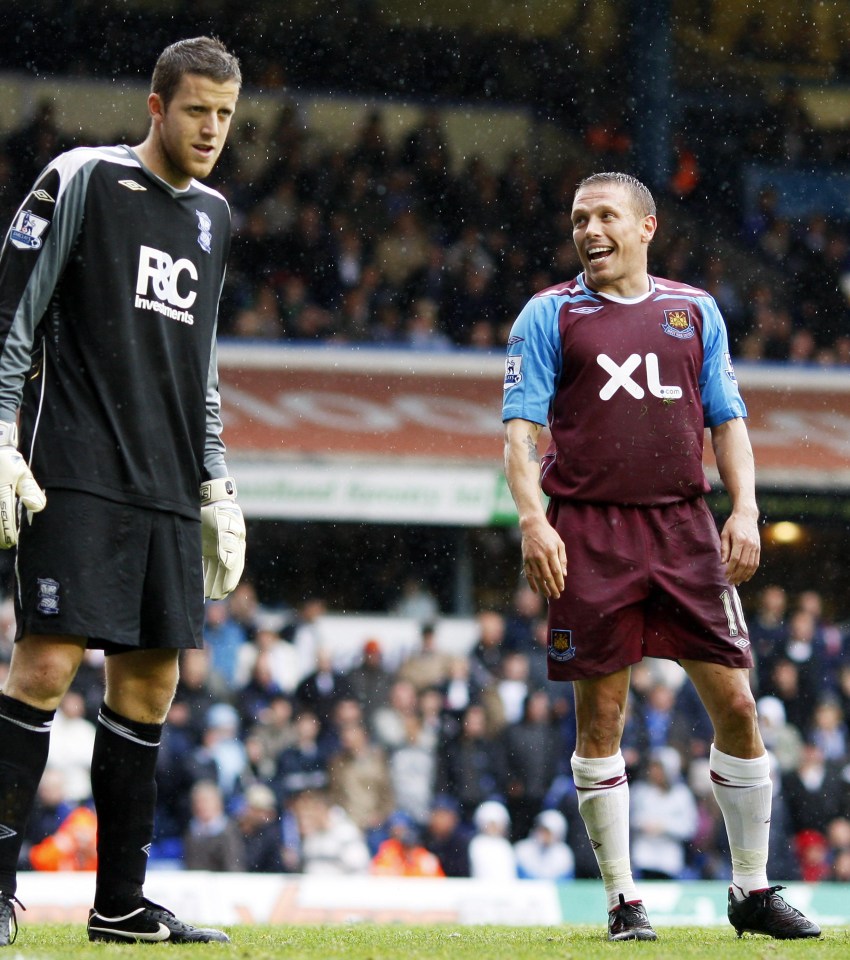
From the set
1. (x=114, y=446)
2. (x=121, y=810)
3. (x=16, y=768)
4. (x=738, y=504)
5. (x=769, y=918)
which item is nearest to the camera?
(x=16, y=768)

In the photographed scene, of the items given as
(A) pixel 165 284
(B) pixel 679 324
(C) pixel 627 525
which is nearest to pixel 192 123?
(A) pixel 165 284

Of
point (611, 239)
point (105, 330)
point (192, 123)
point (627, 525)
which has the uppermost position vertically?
point (192, 123)

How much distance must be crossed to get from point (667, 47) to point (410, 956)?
17027 mm

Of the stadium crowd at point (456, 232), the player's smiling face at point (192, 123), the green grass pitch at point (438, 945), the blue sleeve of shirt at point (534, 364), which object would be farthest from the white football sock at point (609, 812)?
the stadium crowd at point (456, 232)

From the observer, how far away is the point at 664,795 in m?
12.6

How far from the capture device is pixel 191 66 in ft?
13.9

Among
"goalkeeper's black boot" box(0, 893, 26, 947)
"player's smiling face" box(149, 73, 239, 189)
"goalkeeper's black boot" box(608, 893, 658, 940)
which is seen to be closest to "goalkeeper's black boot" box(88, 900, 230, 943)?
"goalkeeper's black boot" box(0, 893, 26, 947)

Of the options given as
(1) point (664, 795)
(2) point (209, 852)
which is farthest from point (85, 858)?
(1) point (664, 795)

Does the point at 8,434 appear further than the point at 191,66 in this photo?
No

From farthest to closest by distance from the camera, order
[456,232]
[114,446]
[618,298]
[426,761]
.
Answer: [456,232]
[426,761]
[618,298]
[114,446]

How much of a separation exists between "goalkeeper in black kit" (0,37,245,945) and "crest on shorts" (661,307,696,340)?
138 cm

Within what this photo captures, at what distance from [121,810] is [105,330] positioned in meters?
1.28

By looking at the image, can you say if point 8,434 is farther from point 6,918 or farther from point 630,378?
point 630,378

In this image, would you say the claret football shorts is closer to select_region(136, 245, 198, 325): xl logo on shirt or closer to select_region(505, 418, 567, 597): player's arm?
select_region(505, 418, 567, 597): player's arm
